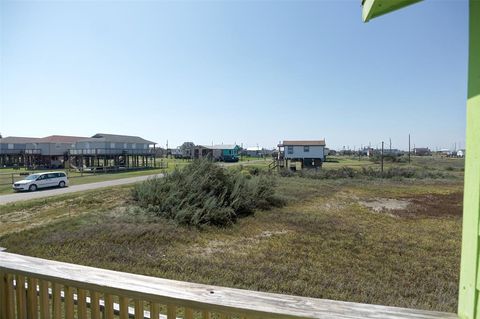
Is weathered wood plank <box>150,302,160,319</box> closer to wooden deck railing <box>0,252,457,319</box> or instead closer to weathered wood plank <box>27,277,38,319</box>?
wooden deck railing <box>0,252,457,319</box>

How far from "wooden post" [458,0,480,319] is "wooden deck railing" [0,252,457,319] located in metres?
0.10

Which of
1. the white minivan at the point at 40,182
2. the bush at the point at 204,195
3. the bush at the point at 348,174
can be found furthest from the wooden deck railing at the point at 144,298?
the bush at the point at 348,174

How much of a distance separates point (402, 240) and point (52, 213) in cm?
1214

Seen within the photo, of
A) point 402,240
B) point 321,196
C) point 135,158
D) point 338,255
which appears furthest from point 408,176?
point 135,158

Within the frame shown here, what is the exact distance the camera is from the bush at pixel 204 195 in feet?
33.7

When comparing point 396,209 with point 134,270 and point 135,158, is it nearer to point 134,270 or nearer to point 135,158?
point 134,270

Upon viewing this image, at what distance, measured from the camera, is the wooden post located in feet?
3.39

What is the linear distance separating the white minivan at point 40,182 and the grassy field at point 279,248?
892 centimetres

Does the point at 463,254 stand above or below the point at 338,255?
above

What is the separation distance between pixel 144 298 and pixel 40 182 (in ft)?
81.4

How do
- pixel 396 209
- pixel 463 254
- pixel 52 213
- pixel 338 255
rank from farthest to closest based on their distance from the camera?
1. pixel 396 209
2. pixel 52 213
3. pixel 338 255
4. pixel 463 254

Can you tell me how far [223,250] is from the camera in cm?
753

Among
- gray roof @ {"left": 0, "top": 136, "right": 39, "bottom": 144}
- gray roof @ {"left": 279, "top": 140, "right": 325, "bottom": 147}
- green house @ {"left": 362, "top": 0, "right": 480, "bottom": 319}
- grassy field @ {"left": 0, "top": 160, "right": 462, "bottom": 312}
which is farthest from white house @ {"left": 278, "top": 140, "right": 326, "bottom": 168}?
gray roof @ {"left": 0, "top": 136, "right": 39, "bottom": 144}

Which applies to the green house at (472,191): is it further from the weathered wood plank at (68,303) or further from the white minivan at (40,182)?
the white minivan at (40,182)
